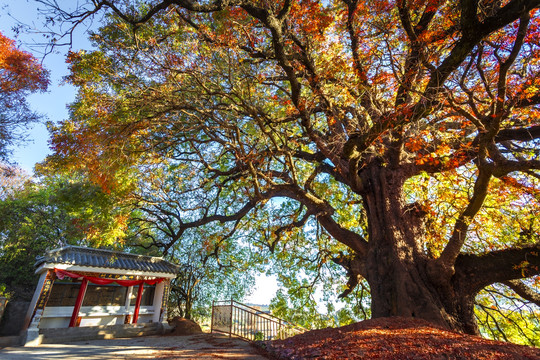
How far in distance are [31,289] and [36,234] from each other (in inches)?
132

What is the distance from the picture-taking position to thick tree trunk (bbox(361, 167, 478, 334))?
4961 mm

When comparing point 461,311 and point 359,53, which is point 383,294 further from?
point 359,53

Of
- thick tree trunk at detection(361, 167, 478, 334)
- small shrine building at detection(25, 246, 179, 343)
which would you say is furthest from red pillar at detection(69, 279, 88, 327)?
thick tree trunk at detection(361, 167, 478, 334)

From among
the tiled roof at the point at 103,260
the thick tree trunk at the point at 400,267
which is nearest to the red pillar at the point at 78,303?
the tiled roof at the point at 103,260

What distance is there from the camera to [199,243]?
1684cm

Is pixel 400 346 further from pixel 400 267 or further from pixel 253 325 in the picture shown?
pixel 253 325

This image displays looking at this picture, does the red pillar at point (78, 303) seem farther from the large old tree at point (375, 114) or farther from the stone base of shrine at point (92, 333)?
the large old tree at point (375, 114)

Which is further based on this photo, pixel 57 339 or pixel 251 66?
pixel 57 339

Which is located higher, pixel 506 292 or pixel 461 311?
pixel 506 292

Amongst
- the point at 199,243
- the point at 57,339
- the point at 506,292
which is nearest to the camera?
the point at 506,292

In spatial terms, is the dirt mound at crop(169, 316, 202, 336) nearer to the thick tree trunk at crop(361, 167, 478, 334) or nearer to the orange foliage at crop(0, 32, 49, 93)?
the thick tree trunk at crop(361, 167, 478, 334)

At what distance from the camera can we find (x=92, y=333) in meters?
10.3

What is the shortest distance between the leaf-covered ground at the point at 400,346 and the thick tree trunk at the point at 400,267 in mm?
706

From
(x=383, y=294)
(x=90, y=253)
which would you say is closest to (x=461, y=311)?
(x=383, y=294)
